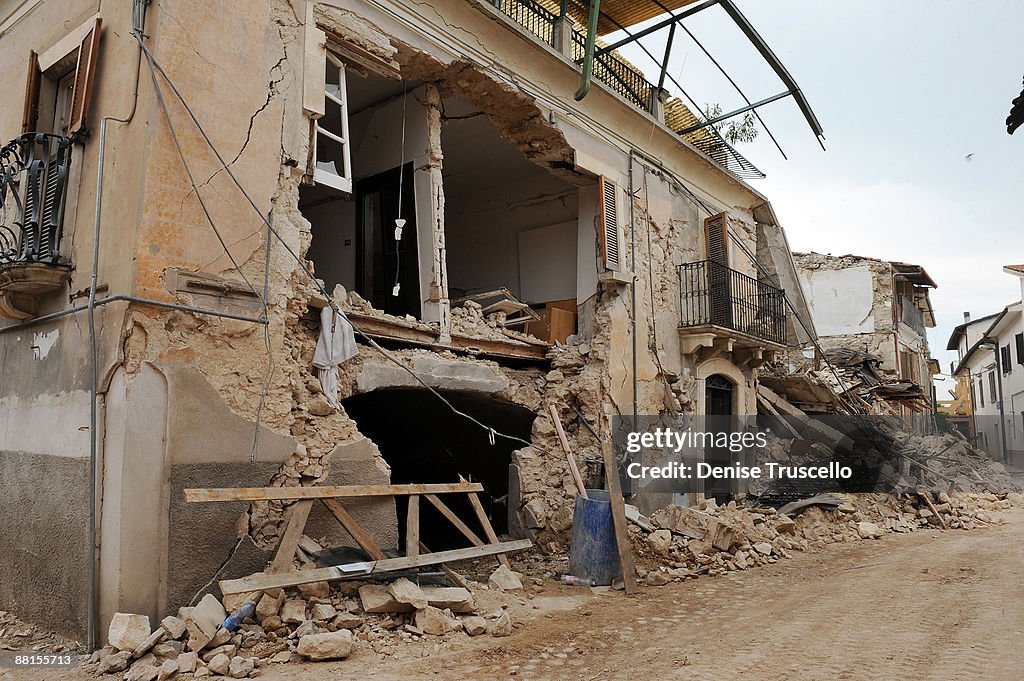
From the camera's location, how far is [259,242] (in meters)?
6.73

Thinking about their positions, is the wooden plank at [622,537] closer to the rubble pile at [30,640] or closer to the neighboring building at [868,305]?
the rubble pile at [30,640]

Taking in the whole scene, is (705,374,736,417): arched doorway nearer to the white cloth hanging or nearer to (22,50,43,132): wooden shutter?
the white cloth hanging

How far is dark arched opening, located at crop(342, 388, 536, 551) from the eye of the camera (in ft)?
38.0

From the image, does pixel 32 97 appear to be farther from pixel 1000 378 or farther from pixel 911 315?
pixel 1000 378

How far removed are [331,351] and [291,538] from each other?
1.96 m

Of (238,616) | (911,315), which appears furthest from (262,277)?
(911,315)

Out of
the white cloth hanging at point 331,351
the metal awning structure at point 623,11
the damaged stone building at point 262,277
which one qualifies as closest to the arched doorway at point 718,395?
the damaged stone building at point 262,277

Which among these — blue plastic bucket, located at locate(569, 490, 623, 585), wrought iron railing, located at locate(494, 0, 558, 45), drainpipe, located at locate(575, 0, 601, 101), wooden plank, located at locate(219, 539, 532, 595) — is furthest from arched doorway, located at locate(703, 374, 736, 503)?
wooden plank, located at locate(219, 539, 532, 595)

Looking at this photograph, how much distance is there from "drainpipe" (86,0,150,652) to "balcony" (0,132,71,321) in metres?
0.60

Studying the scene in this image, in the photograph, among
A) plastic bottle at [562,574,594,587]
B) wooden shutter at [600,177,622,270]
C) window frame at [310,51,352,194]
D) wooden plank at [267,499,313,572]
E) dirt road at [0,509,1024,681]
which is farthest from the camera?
wooden shutter at [600,177,622,270]

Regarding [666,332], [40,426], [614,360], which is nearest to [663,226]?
[666,332]

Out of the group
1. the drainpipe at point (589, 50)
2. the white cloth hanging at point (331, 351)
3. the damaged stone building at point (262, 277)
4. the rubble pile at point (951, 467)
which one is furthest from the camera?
the rubble pile at point (951, 467)

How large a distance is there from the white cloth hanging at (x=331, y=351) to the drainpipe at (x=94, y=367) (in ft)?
6.26

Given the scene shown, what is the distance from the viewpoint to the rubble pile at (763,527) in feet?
31.2
